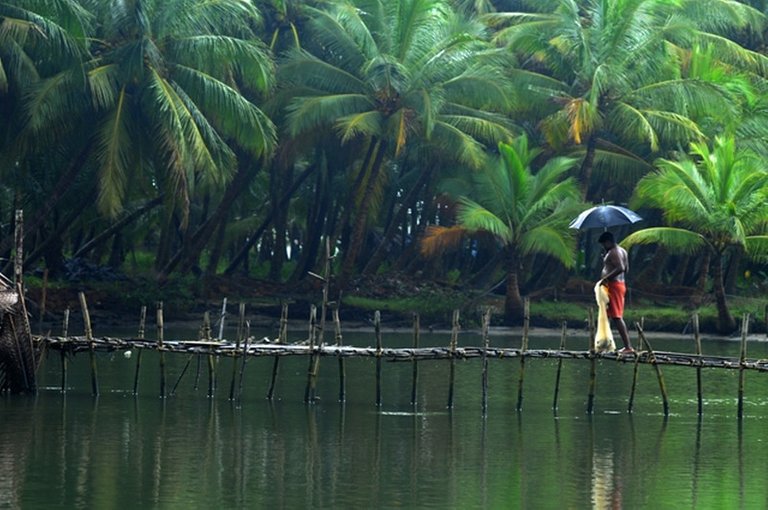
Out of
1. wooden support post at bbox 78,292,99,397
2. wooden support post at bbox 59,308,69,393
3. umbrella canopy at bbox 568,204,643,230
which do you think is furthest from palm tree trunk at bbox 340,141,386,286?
umbrella canopy at bbox 568,204,643,230

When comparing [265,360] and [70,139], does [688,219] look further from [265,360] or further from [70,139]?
[70,139]

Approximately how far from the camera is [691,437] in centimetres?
1909

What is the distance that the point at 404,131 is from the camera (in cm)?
3344

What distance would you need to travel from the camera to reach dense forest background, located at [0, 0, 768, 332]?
98.2 feet

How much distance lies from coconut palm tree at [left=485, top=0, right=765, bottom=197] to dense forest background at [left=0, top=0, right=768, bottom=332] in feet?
0.22

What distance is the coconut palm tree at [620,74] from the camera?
33.9 meters

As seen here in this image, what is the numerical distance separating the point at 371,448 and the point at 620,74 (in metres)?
18.6

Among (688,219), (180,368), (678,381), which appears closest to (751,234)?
(688,219)

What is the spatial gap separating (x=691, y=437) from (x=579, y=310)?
17141 millimetres

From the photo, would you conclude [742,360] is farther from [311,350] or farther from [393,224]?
[393,224]

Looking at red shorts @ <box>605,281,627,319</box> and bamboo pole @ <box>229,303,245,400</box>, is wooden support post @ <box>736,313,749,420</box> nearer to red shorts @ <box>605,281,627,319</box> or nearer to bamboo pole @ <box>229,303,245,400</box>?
red shorts @ <box>605,281,627,319</box>

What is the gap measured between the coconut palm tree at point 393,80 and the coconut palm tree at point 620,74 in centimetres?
144

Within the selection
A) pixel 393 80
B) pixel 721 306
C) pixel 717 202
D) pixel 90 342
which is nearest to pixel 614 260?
pixel 90 342

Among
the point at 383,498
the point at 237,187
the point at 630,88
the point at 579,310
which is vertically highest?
the point at 630,88
